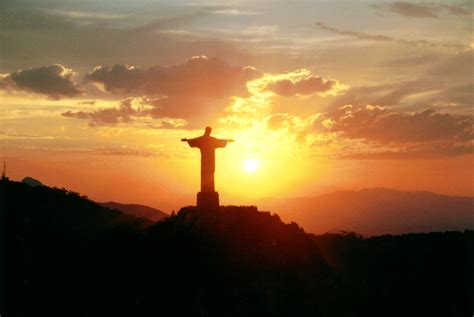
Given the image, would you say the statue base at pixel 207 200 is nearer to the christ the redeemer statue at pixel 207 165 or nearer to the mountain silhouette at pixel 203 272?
the christ the redeemer statue at pixel 207 165

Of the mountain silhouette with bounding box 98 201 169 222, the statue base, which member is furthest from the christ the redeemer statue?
the mountain silhouette with bounding box 98 201 169 222

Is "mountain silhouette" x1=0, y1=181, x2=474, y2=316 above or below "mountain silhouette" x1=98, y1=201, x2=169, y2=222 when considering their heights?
below

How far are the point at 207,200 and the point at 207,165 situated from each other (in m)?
1.86

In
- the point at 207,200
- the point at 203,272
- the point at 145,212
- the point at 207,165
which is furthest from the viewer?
the point at 145,212

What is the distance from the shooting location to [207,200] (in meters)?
28.7

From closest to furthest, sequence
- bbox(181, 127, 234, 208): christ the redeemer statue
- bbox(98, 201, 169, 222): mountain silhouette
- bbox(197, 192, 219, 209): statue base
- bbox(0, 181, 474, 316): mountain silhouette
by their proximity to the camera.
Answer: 1. bbox(0, 181, 474, 316): mountain silhouette
2. bbox(197, 192, 219, 209): statue base
3. bbox(181, 127, 234, 208): christ the redeemer statue
4. bbox(98, 201, 169, 222): mountain silhouette

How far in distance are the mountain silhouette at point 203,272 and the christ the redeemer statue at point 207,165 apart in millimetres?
703

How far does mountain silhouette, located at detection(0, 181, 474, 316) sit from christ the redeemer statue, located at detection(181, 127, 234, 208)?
703 mm

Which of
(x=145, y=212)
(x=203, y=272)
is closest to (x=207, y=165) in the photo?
(x=203, y=272)

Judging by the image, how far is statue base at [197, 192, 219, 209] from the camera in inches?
1126

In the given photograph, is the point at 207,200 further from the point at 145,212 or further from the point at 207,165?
the point at 145,212

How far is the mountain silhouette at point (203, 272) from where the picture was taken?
80.1 feet

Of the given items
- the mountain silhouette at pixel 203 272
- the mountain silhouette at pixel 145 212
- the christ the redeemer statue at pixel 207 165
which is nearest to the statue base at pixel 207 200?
the christ the redeemer statue at pixel 207 165

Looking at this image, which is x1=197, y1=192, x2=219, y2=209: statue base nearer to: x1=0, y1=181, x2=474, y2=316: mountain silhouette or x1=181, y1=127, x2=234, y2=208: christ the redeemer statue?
x1=181, y1=127, x2=234, y2=208: christ the redeemer statue
